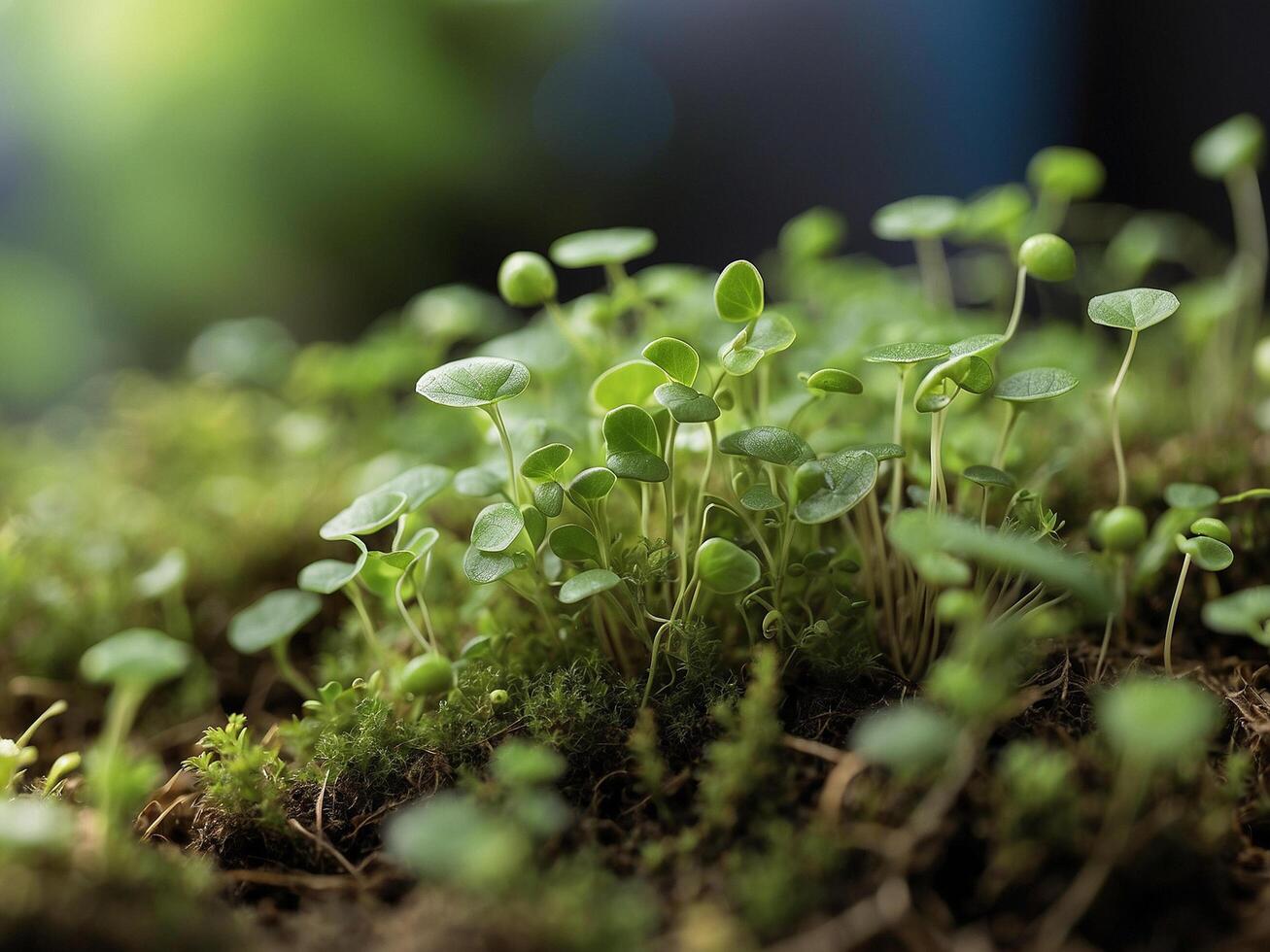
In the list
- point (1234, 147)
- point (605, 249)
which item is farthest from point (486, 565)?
point (1234, 147)

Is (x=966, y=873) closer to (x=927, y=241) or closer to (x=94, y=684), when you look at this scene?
(x=94, y=684)

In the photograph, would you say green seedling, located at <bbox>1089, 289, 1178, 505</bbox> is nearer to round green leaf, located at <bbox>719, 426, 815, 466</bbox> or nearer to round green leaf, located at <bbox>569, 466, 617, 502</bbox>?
round green leaf, located at <bbox>719, 426, 815, 466</bbox>

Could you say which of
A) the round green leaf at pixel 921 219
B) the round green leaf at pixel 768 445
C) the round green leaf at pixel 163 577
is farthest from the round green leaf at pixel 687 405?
the round green leaf at pixel 163 577

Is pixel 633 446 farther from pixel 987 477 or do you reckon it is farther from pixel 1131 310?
pixel 1131 310

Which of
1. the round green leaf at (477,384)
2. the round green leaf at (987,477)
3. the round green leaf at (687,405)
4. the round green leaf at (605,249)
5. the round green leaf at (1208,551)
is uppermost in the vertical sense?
the round green leaf at (605,249)

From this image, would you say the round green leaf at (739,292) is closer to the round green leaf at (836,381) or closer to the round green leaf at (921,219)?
the round green leaf at (836,381)
